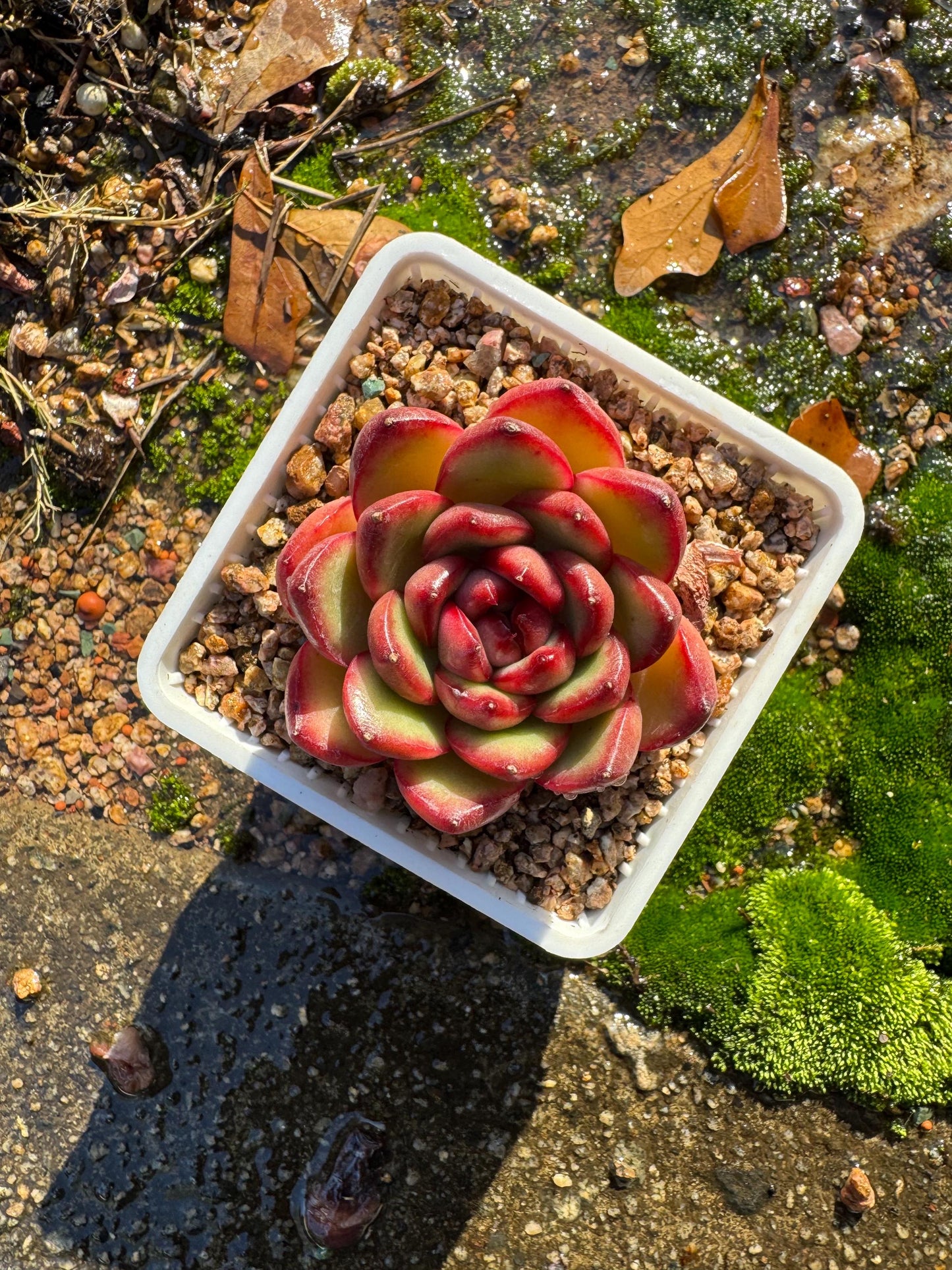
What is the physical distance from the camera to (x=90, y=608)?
9.09 ft

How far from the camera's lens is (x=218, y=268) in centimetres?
272

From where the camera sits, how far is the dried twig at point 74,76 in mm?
2646

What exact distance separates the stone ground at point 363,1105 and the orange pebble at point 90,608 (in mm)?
554

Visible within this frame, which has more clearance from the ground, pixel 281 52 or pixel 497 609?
pixel 281 52

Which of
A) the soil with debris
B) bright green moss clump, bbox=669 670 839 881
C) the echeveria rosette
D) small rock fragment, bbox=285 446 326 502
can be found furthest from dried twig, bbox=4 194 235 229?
bright green moss clump, bbox=669 670 839 881

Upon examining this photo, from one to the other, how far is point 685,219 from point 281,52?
115 centimetres

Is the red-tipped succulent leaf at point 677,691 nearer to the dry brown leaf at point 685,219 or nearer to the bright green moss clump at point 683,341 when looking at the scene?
the bright green moss clump at point 683,341

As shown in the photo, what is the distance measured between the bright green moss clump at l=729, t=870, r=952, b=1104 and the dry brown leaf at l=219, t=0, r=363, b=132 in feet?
8.21

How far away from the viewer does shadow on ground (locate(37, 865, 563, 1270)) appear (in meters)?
2.69

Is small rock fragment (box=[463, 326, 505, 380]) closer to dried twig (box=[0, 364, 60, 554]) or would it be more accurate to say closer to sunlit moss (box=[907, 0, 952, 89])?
dried twig (box=[0, 364, 60, 554])

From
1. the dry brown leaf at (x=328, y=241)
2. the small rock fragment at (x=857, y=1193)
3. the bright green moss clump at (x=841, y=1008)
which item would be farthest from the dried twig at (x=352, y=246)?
the small rock fragment at (x=857, y=1193)

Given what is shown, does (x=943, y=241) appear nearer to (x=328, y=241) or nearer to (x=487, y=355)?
(x=487, y=355)

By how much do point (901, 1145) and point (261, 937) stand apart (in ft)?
5.90

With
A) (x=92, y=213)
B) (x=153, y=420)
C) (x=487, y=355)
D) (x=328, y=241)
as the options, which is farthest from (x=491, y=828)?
(x=92, y=213)
